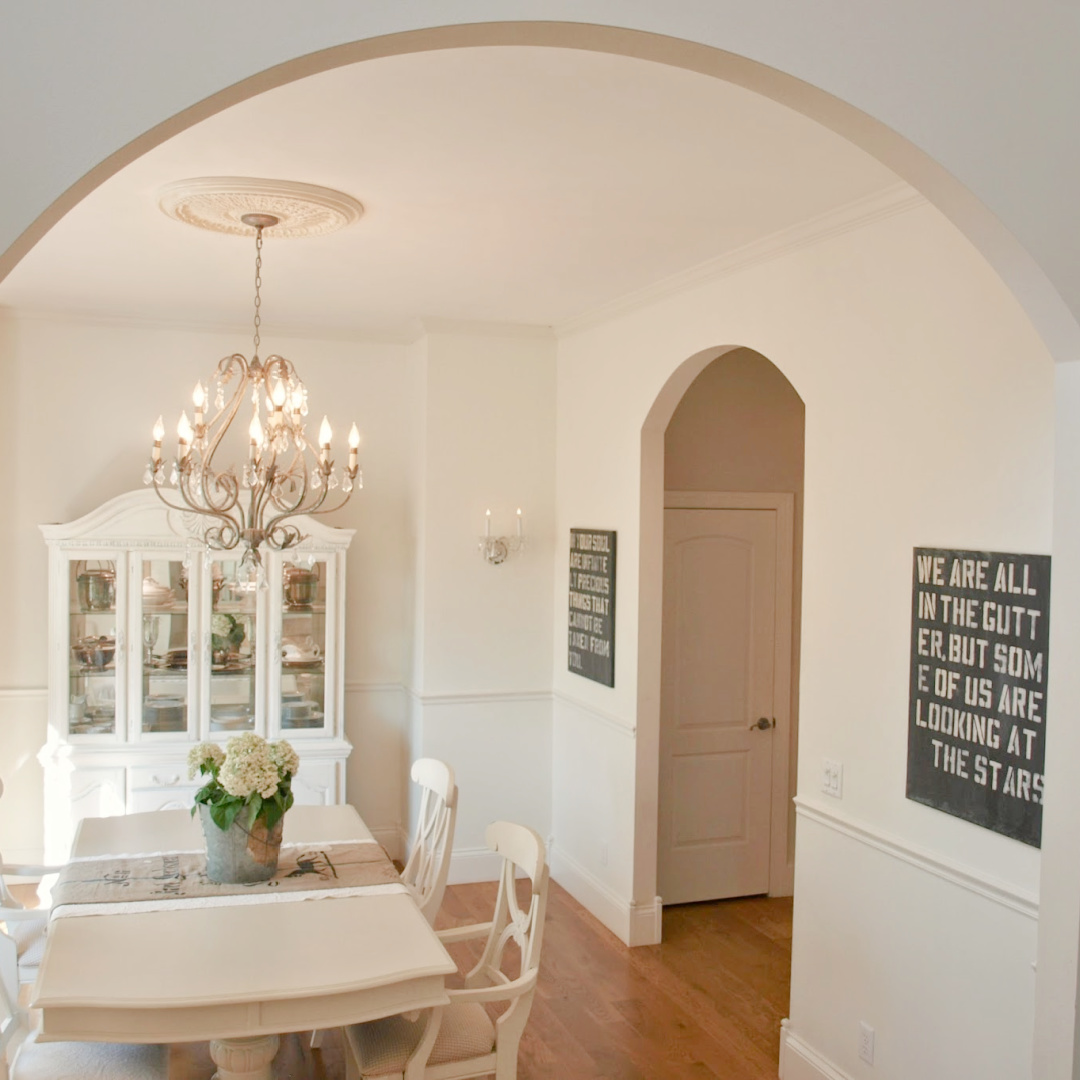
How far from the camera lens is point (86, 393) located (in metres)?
5.65

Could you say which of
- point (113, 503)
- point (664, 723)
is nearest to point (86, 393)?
point (113, 503)

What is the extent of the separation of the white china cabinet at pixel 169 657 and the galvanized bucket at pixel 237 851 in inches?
81.4

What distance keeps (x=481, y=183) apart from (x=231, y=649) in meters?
3.07

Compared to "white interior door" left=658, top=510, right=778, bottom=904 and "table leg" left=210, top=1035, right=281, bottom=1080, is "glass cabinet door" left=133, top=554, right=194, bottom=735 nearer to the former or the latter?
"white interior door" left=658, top=510, right=778, bottom=904

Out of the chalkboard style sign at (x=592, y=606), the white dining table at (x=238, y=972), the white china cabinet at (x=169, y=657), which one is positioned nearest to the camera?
the white dining table at (x=238, y=972)

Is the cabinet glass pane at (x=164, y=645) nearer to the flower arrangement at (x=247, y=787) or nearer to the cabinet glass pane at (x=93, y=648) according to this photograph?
the cabinet glass pane at (x=93, y=648)

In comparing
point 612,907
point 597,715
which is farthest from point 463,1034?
point 597,715

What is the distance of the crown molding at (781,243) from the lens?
3193 millimetres

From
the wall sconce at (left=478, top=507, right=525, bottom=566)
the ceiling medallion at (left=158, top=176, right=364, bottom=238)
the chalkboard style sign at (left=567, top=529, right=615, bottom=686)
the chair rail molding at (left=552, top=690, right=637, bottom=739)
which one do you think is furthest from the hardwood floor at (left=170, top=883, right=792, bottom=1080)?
the ceiling medallion at (left=158, top=176, right=364, bottom=238)

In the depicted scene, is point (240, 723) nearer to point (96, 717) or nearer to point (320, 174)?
point (96, 717)

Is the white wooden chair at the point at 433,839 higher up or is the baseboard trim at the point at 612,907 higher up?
the white wooden chair at the point at 433,839

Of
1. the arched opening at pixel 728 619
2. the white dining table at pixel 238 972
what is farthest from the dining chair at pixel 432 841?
the arched opening at pixel 728 619

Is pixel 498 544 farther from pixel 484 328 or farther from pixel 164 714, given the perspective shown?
pixel 164 714

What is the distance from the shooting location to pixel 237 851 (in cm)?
326
